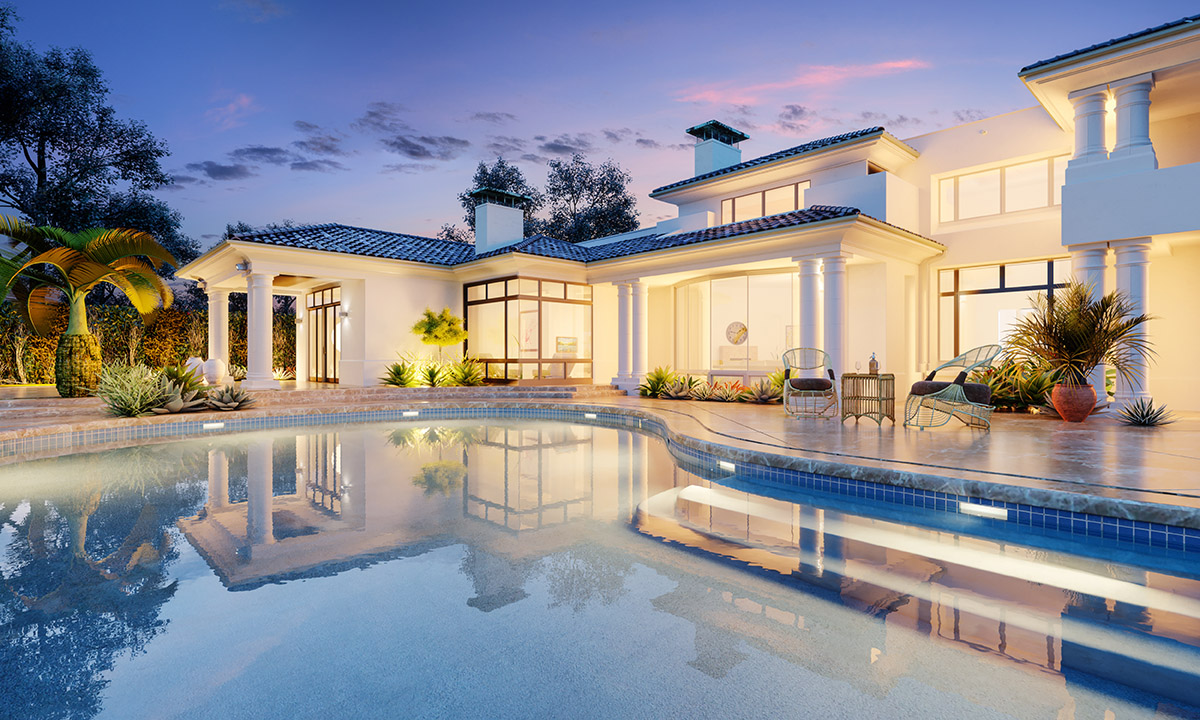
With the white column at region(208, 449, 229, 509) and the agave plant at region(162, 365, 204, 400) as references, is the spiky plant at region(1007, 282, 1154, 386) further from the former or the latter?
the agave plant at region(162, 365, 204, 400)

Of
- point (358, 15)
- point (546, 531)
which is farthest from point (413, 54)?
point (546, 531)

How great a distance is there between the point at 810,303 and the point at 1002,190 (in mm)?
4778

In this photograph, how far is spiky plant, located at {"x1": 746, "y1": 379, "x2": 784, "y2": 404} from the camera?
39.5ft

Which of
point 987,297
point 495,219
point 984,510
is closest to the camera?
point 984,510

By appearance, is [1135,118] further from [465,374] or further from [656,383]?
[465,374]

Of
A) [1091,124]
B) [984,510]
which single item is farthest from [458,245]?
[984,510]

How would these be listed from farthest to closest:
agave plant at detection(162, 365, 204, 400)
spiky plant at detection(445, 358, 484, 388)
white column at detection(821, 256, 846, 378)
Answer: spiky plant at detection(445, 358, 484, 388) < white column at detection(821, 256, 846, 378) < agave plant at detection(162, 365, 204, 400)

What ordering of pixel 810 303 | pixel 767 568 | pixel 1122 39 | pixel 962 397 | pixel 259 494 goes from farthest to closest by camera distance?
pixel 810 303, pixel 1122 39, pixel 962 397, pixel 259 494, pixel 767 568

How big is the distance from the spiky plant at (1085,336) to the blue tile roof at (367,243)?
13.2 m

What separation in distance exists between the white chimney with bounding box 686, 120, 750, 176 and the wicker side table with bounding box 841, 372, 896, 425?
9.14 metres

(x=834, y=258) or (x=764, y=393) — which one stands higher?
(x=834, y=258)

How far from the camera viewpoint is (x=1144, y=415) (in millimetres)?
7980

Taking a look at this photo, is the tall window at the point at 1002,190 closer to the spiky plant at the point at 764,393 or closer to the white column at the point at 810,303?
the white column at the point at 810,303

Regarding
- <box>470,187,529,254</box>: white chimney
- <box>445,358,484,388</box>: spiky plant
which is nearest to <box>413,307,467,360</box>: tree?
<box>445,358,484,388</box>: spiky plant
